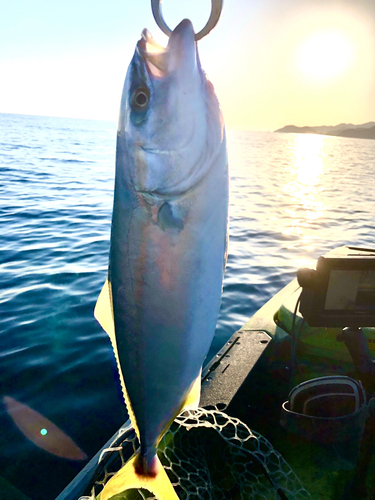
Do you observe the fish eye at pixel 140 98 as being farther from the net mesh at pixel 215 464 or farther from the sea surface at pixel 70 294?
the sea surface at pixel 70 294

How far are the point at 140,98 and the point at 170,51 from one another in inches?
7.5

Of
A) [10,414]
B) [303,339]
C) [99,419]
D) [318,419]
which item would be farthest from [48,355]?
[318,419]

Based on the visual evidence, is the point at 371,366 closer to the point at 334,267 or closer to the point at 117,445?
the point at 334,267

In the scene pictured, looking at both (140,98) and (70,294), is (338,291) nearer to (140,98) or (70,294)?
(140,98)

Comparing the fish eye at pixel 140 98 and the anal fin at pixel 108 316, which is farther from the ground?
the fish eye at pixel 140 98

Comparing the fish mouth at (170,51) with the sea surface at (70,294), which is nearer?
the fish mouth at (170,51)

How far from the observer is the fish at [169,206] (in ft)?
4.05

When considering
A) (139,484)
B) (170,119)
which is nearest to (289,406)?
(139,484)

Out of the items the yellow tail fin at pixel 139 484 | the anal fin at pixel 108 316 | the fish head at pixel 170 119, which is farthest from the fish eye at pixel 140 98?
the yellow tail fin at pixel 139 484

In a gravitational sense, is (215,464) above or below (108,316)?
below

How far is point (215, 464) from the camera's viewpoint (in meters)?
3.01

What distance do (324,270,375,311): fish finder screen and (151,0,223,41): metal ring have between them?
2.03 meters

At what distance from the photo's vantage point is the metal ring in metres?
1.31

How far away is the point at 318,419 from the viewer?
283 cm
